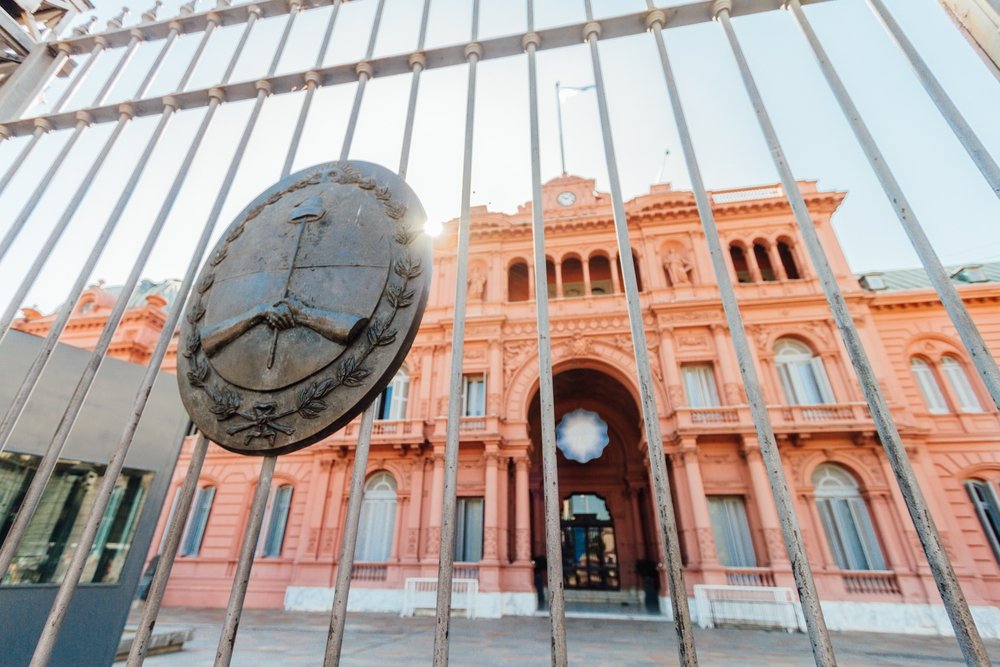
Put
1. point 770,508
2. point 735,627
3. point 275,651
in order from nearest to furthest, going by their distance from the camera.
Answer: point 275,651 < point 735,627 < point 770,508

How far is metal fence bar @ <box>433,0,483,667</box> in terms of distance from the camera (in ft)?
5.78

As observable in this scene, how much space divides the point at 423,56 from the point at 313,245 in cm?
151

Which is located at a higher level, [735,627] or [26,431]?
[26,431]

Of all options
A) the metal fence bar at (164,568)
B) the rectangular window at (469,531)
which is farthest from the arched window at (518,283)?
the metal fence bar at (164,568)

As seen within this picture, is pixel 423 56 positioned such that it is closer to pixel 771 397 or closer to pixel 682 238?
pixel 771 397

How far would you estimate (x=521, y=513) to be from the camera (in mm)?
14984

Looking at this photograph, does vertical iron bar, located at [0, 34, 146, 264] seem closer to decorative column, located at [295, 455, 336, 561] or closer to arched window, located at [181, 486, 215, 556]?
decorative column, located at [295, 455, 336, 561]

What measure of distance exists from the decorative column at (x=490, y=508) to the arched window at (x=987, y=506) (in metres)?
14.0

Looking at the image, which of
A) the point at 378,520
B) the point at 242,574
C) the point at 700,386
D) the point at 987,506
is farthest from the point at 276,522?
the point at 987,506

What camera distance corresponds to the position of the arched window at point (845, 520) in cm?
1270

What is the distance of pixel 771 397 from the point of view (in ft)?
48.5

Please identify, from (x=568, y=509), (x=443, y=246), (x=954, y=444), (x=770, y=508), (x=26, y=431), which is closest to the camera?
(x=26, y=431)

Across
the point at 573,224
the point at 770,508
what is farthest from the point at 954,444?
the point at 573,224

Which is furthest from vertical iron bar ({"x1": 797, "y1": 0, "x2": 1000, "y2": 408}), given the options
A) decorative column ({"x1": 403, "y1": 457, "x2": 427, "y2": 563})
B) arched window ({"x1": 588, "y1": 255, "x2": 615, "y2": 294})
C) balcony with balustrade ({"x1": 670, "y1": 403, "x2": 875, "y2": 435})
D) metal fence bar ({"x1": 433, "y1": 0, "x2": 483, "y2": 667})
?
arched window ({"x1": 588, "y1": 255, "x2": 615, "y2": 294})
